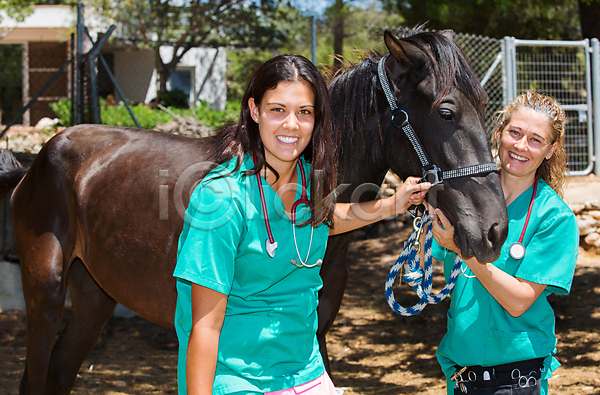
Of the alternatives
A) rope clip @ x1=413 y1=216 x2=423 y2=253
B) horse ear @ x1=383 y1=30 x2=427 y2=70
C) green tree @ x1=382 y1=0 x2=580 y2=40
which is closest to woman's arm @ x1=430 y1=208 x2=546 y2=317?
rope clip @ x1=413 y1=216 x2=423 y2=253

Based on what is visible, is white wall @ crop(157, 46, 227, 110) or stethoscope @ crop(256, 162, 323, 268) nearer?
stethoscope @ crop(256, 162, 323, 268)

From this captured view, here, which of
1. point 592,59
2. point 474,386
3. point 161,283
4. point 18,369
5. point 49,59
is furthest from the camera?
point 49,59

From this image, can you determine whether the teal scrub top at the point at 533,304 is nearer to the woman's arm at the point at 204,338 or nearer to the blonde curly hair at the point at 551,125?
the blonde curly hair at the point at 551,125

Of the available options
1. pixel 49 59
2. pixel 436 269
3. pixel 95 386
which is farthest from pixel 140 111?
pixel 95 386

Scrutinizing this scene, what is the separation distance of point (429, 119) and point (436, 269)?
4.86 metres

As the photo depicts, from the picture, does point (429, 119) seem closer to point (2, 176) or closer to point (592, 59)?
point (2, 176)

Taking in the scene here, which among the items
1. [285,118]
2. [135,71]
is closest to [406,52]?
[285,118]

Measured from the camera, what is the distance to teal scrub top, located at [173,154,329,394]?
1413 mm

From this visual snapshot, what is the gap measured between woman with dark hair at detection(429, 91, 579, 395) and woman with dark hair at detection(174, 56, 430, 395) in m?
0.68

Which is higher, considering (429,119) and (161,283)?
(429,119)

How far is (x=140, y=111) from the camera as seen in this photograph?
13094mm

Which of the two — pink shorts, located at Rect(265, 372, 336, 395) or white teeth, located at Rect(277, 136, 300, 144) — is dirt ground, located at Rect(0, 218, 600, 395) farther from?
white teeth, located at Rect(277, 136, 300, 144)

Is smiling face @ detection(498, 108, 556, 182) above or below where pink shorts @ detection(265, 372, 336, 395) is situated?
above

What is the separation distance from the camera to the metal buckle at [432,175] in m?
2.00
